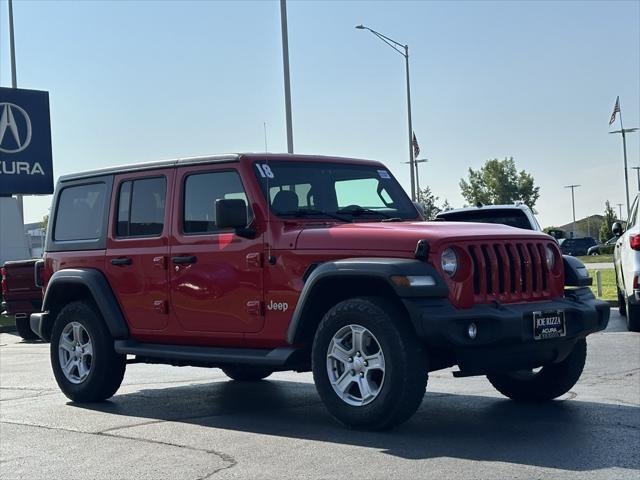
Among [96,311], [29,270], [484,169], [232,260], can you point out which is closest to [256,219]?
[232,260]

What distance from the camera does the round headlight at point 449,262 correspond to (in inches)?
263

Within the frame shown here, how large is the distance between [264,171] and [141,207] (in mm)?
1387

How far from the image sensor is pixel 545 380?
7.97 metres

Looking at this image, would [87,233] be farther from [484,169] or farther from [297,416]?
[484,169]

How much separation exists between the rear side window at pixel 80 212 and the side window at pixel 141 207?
299 millimetres

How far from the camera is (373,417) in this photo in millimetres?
6715

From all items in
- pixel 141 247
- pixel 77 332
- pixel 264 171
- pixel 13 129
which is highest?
pixel 13 129

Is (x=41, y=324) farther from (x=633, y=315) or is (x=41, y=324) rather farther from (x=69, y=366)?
(x=633, y=315)

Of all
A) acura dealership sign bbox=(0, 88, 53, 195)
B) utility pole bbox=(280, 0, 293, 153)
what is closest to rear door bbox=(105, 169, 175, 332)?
utility pole bbox=(280, 0, 293, 153)

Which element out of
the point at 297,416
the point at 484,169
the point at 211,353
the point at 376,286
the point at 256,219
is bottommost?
the point at 297,416

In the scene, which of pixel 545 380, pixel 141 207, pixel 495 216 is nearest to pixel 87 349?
pixel 141 207

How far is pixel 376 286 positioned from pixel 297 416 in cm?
143

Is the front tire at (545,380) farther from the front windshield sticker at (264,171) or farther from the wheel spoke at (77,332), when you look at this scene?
the wheel spoke at (77,332)

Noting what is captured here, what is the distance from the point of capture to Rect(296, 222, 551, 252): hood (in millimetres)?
6773
